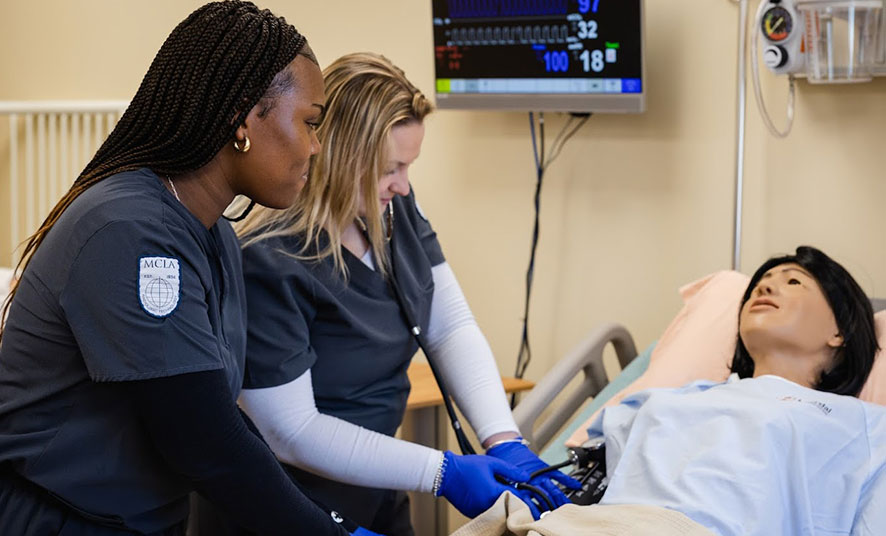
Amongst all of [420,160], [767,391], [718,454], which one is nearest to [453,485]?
[718,454]

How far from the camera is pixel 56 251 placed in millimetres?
1170

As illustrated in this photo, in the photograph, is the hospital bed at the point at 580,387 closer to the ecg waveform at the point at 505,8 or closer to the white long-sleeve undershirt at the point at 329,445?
the white long-sleeve undershirt at the point at 329,445

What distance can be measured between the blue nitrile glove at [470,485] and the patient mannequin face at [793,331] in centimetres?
64

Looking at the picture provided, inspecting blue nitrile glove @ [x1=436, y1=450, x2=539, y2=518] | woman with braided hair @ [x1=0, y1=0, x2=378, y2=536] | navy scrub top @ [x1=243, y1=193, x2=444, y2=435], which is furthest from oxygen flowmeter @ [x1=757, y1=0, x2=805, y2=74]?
woman with braided hair @ [x1=0, y1=0, x2=378, y2=536]

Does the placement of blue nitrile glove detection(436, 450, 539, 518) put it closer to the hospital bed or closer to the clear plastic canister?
the hospital bed

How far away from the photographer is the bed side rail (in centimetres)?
220

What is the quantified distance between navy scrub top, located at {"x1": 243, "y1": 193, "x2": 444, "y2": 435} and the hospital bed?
13.8 inches

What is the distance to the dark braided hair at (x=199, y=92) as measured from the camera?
1223mm

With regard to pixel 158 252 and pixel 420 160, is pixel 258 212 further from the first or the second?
pixel 420 160

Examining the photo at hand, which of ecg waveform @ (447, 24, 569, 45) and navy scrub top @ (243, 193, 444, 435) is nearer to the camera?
navy scrub top @ (243, 193, 444, 435)

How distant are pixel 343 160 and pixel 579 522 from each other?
660 mm

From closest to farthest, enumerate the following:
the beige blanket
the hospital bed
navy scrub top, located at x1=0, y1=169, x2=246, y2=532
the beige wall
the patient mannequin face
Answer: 1. navy scrub top, located at x1=0, y1=169, x2=246, y2=532
2. the beige blanket
3. the patient mannequin face
4. the hospital bed
5. the beige wall

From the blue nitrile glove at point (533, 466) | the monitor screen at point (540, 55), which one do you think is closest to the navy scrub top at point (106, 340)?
the blue nitrile glove at point (533, 466)

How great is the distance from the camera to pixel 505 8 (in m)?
2.69
